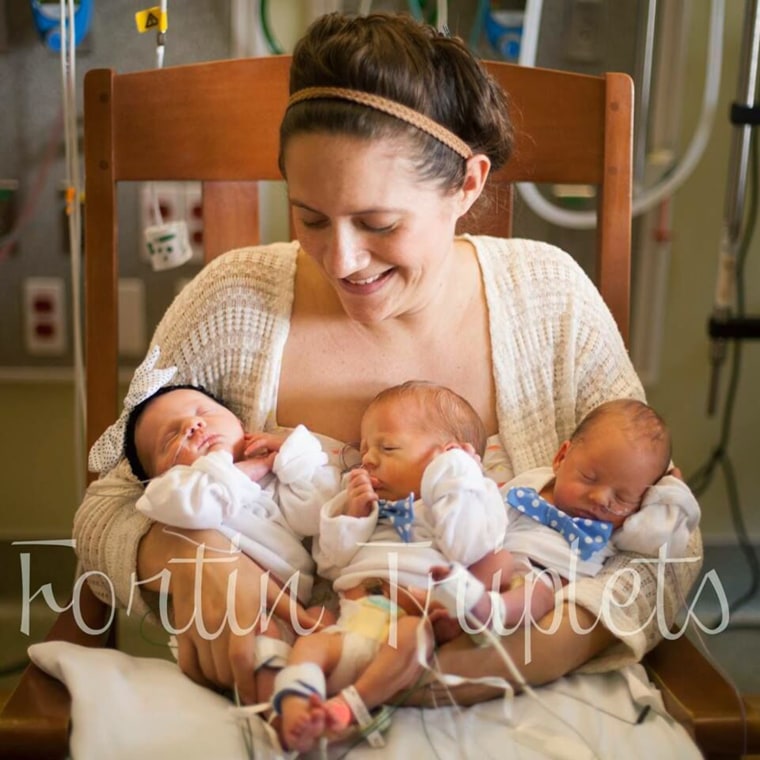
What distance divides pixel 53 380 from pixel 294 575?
1.14 meters

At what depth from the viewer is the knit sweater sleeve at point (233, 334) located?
4.25ft

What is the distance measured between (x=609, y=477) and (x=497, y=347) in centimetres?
31

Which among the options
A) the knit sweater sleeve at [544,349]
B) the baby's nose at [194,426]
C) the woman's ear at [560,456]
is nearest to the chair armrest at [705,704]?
the knit sweater sleeve at [544,349]

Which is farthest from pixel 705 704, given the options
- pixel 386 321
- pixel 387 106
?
pixel 387 106

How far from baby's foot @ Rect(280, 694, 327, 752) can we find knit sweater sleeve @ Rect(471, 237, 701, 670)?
49cm

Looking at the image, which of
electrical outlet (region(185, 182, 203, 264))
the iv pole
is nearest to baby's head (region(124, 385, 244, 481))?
electrical outlet (region(185, 182, 203, 264))

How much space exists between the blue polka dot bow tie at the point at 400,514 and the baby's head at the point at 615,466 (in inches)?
7.7

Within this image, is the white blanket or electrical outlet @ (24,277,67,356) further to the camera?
electrical outlet @ (24,277,67,356)

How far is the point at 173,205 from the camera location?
1941 millimetres

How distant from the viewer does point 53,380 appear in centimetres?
203

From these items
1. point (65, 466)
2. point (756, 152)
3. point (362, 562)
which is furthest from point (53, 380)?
point (756, 152)

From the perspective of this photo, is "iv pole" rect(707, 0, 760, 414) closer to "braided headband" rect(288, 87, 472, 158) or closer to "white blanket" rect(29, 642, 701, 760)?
"braided headband" rect(288, 87, 472, 158)

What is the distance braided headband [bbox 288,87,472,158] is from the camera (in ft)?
3.66

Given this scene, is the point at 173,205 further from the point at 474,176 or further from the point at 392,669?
the point at 392,669
